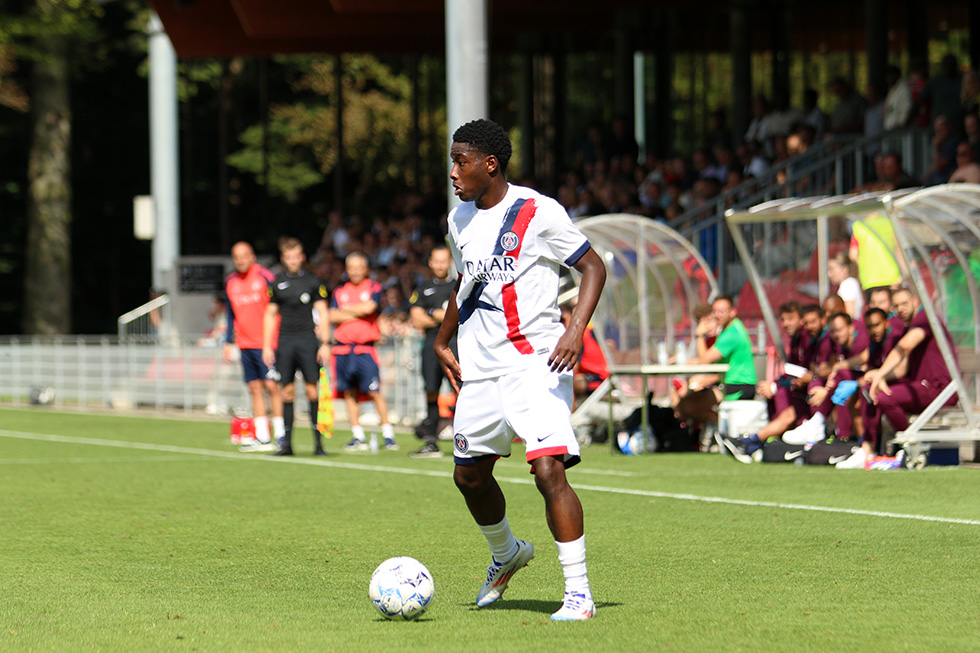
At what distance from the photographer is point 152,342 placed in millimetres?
25406

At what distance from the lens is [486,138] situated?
629cm

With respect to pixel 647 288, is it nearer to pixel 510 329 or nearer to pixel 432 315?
pixel 432 315

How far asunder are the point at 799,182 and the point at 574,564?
1496cm

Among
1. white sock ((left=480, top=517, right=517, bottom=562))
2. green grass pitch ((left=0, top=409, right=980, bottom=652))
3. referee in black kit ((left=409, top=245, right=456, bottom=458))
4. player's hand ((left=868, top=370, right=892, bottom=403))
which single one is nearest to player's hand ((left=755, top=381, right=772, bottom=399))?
green grass pitch ((left=0, top=409, right=980, bottom=652))

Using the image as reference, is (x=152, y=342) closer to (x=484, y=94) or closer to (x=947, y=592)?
(x=484, y=94)

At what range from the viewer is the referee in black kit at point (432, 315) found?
15.4 metres

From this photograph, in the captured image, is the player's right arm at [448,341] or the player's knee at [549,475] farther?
the player's right arm at [448,341]

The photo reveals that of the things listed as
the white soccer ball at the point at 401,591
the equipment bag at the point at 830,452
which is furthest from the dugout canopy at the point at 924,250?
the white soccer ball at the point at 401,591

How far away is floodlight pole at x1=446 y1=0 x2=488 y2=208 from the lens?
19906mm

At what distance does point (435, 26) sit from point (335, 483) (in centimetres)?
1925

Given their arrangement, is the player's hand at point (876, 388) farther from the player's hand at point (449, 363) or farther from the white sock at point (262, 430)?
the player's hand at point (449, 363)

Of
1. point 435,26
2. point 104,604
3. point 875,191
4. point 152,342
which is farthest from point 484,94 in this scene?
point 104,604

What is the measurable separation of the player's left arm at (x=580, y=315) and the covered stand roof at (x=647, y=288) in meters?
11.1

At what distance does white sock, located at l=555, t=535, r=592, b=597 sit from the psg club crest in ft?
4.08
